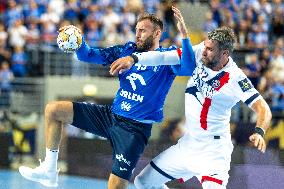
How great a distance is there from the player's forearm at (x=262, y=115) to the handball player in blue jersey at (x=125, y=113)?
97 cm

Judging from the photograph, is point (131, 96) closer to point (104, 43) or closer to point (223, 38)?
point (223, 38)

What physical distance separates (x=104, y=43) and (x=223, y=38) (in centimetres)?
877

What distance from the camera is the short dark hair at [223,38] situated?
704cm

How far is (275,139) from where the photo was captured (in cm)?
1271

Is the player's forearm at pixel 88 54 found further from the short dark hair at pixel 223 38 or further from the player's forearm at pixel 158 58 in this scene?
the short dark hair at pixel 223 38

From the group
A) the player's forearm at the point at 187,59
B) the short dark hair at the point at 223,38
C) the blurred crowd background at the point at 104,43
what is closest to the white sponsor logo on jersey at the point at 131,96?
the player's forearm at the point at 187,59

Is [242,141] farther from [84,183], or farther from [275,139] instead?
[84,183]

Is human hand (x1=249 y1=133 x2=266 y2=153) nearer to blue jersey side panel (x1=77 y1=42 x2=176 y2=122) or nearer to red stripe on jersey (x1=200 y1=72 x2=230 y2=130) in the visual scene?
red stripe on jersey (x1=200 y1=72 x2=230 y2=130)

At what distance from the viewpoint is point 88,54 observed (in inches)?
307

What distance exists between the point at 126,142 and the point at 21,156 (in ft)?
21.6

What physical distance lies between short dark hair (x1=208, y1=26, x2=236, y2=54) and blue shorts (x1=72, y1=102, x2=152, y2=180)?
1.31 meters

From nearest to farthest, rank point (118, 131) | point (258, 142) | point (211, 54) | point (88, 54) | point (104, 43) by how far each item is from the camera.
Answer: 1. point (258, 142)
2. point (211, 54)
3. point (118, 131)
4. point (88, 54)
5. point (104, 43)

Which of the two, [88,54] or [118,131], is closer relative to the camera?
[118,131]

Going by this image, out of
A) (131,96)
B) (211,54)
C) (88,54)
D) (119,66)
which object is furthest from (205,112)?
(88,54)
